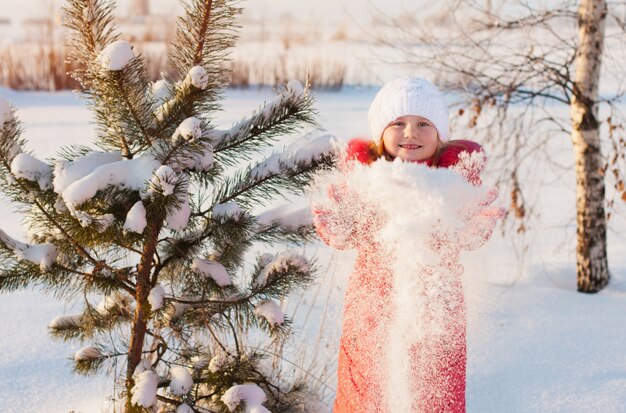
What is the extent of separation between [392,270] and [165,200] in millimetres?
535

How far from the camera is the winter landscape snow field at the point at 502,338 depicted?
2568 millimetres

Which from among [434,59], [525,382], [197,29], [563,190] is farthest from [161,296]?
[563,190]

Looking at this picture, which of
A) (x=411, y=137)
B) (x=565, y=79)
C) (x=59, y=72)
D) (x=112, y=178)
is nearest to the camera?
(x=112, y=178)

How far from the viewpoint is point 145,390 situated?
1747mm

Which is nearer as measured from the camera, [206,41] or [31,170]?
[31,170]

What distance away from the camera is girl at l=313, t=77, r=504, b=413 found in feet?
5.15

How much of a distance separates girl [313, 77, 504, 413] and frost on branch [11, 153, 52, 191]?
64 centimetres

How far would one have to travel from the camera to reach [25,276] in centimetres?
180

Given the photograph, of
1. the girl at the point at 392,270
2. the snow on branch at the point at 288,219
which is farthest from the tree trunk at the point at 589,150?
the snow on branch at the point at 288,219

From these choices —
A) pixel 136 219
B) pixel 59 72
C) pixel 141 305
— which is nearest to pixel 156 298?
pixel 141 305

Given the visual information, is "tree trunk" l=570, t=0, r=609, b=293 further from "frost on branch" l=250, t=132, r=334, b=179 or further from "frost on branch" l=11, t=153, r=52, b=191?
"frost on branch" l=11, t=153, r=52, b=191

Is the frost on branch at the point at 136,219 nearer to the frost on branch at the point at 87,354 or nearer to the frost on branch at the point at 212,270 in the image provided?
the frost on branch at the point at 212,270

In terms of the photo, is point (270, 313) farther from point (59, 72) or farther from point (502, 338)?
point (59, 72)

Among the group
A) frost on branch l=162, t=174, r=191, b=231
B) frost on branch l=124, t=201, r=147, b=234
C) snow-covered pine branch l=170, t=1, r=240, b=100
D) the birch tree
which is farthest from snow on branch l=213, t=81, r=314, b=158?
the birch tree
